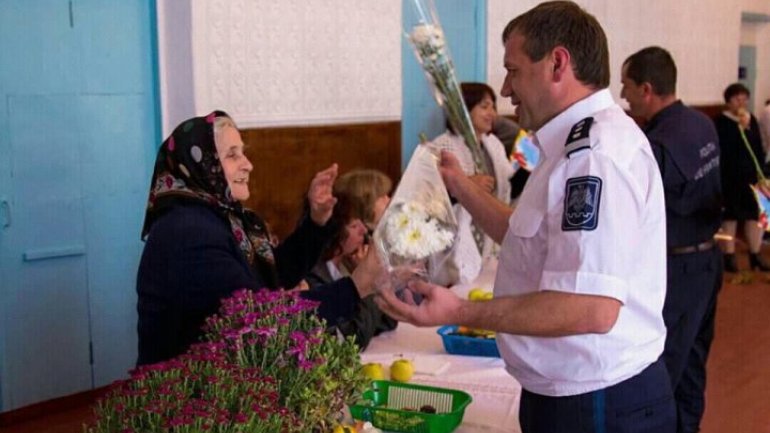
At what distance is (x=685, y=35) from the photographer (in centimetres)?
1017

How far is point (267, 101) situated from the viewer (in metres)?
5.13

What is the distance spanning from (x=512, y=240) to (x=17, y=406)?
3.12m

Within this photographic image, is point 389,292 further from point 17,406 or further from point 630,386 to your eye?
point 17,406

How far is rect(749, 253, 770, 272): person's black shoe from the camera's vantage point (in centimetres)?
827

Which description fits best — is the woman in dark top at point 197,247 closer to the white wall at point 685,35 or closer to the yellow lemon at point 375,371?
the yellow lemon at point 375,371

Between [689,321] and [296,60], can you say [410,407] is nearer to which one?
[689,321]

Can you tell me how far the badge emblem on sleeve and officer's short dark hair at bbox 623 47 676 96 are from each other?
2.23 m

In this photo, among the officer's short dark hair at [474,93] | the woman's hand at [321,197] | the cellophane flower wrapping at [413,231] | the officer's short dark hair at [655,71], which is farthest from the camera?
the officer's short dark hair at [474,93]

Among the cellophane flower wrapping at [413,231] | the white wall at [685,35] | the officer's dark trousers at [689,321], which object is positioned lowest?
the officer's dark trousers at [689,321]

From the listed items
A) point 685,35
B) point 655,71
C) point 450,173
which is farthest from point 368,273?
point 685,35

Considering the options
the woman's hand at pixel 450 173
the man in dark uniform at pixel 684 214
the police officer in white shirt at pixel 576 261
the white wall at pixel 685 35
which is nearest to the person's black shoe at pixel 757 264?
the white wall at pixel 685 35

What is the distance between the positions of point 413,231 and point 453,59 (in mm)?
4795

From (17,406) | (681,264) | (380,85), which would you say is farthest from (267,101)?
(681,264)

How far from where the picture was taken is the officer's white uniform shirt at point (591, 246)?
5.44 ft
